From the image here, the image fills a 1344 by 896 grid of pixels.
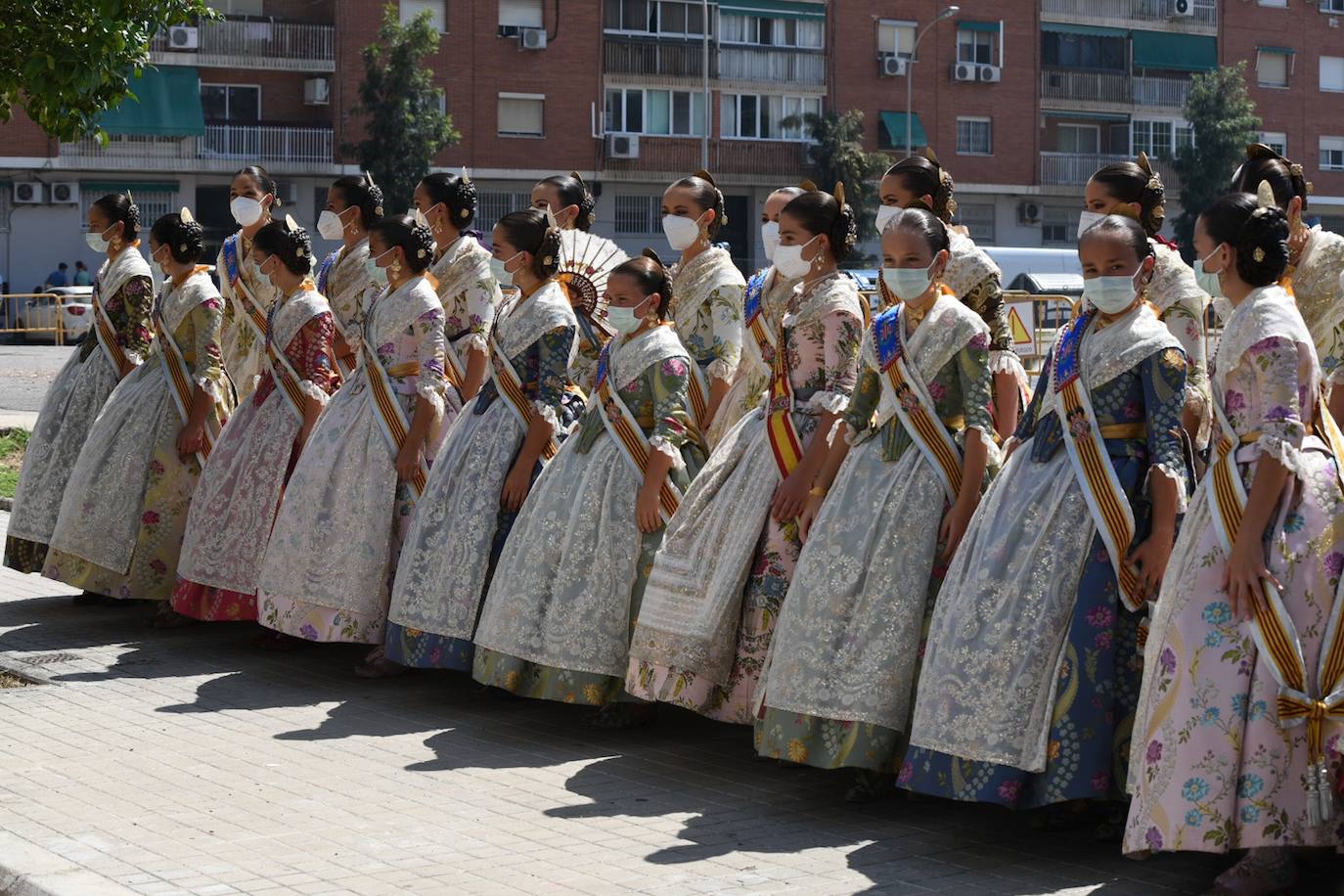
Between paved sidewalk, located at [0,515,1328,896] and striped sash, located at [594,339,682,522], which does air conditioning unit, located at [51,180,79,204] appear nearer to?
paved sidewalk, located at [0,515,1328,896]

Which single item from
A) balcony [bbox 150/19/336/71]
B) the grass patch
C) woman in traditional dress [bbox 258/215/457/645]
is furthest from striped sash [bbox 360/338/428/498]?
balcony [bbox 150/19/336/71]

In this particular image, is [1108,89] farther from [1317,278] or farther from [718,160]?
[1317,278]

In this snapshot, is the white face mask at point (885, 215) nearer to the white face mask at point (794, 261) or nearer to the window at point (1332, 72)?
the white face mask at point (794, 261)

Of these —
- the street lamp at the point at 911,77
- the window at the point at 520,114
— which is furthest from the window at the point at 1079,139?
the window at the point at 520,114

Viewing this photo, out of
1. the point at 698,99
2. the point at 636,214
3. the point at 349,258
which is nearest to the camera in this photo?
the point at 349,258

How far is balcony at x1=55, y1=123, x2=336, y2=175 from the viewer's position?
44.4 meters

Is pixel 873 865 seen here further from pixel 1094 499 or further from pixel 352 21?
pixel 352 21

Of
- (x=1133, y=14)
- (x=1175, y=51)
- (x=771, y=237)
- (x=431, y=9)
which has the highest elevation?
(x=1133, y=14)

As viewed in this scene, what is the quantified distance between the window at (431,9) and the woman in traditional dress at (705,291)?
3906cm

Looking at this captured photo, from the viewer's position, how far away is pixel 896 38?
53406 mm

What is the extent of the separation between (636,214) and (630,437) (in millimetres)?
43016

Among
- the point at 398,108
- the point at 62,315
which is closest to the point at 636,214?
the point at 398,108

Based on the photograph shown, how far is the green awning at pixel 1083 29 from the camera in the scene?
56.0 metres

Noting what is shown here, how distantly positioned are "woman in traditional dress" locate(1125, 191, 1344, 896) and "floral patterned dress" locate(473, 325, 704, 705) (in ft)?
8.84
